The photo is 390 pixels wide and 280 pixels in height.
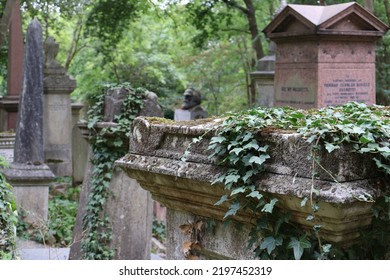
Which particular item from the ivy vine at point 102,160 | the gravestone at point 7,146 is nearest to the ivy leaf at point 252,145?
the ivy vine at point 102,160

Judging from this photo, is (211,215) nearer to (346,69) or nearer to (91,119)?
(91,119)

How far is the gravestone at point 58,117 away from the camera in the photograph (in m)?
16.6

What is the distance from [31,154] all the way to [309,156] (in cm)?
908

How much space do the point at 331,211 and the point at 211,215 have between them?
0.82 m

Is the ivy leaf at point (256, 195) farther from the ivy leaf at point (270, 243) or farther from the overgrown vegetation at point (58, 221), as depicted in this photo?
the overgrown vegetation at point (58, 221)

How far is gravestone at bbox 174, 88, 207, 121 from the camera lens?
57.5 ft

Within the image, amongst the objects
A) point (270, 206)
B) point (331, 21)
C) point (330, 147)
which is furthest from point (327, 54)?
point (330, 147)

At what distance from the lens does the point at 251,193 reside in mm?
2422

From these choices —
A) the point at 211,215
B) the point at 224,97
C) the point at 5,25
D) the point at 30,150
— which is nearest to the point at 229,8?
the point at 224,97

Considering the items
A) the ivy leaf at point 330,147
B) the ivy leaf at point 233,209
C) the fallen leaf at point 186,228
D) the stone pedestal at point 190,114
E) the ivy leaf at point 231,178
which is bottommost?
the fallen leaf at point 186,228

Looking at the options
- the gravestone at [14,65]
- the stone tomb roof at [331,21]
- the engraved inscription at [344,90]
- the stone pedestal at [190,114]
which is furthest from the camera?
the stone pedestal at [190,114]

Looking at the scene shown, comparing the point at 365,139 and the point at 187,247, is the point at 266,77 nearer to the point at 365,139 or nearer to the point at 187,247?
the point at 187,247

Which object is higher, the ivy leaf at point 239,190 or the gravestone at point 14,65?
the gravestone at point 14,65

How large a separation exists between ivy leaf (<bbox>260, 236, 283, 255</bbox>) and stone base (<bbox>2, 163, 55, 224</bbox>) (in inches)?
330
